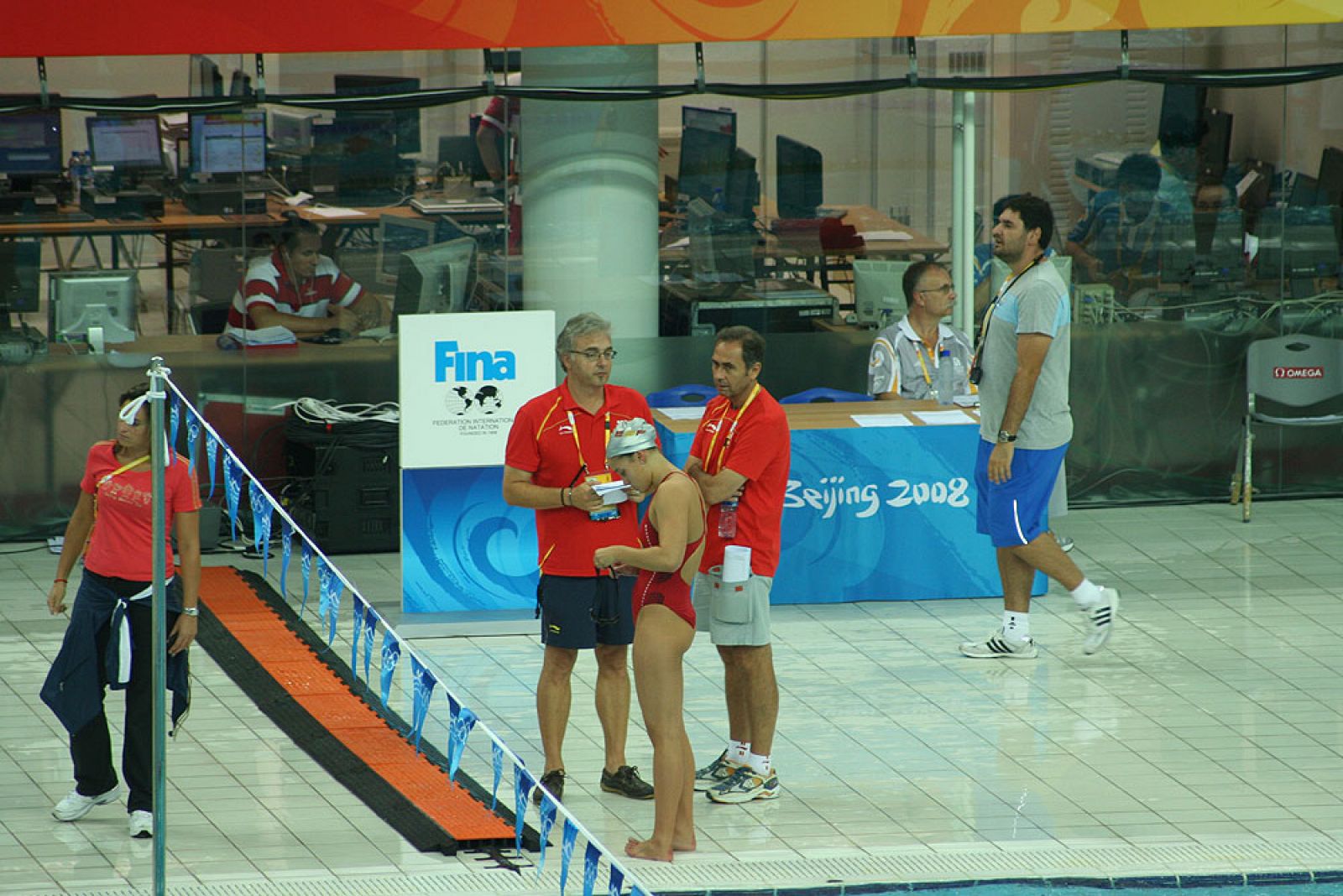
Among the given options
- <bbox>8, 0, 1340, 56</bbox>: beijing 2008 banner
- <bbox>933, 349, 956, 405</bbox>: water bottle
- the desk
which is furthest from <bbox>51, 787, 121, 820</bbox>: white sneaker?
<bbox>933, 349, 956, 405</bbox>: water bottle

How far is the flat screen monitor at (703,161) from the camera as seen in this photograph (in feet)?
40.9

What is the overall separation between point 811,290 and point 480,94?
2340 mm

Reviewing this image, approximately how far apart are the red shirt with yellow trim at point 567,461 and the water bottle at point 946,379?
3335 mm

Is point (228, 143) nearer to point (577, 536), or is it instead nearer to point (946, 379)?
point (946, 379)

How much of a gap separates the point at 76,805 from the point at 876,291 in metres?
6.30

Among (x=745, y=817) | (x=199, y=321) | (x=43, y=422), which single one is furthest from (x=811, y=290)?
(x=745, y=817)

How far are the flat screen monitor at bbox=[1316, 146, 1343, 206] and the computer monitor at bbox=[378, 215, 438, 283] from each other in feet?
17.8

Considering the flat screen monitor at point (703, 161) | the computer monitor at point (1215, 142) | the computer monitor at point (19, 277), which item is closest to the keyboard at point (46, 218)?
the computer monitor at point (19, 277)

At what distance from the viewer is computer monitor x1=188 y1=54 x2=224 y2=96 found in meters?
12.0

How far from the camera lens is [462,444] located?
10.2 meters

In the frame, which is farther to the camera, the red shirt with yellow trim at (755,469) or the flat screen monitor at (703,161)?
the flat screen monitor at (703,161)

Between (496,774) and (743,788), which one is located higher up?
(496,774)

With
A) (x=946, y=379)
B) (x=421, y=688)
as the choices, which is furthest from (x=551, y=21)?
(x=421, y=688)

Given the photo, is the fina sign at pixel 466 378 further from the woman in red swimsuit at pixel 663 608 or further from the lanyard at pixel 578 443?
the woman in red swimsuit at pixel 663 608
